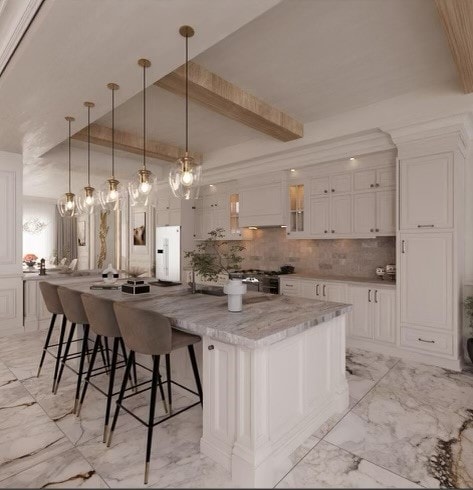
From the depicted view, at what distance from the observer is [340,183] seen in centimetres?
440

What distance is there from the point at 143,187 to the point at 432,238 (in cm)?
299

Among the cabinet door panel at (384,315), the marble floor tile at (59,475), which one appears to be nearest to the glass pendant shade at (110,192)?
the marble floor tile at (59,475)

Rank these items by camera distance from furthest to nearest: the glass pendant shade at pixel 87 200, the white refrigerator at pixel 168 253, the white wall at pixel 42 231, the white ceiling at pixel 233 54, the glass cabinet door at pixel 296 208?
the white wall at pixel 42 231
the white refrigerator at pixel 168 253
the glass cabinet door at pixel 296 208
the glass pendant shade at pixel 87 200
the white ceiling at pixel 233 54

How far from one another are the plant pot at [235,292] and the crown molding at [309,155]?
287 cm

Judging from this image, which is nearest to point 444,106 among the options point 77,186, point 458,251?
point 458,251

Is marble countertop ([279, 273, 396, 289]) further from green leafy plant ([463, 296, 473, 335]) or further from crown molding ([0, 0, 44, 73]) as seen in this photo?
crown molding ([0, 0, 44, 73])

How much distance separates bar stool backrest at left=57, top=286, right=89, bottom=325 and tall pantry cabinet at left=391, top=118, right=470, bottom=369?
327cm

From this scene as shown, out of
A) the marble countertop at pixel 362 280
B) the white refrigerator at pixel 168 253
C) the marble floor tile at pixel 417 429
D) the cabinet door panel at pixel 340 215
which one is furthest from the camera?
the white refrigerator at pixel 168 253

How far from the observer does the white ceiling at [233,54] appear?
201 centimetres

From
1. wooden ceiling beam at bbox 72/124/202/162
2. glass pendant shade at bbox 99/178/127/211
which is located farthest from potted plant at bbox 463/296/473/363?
wooden ceiling beam at bbox 72/124/202/162

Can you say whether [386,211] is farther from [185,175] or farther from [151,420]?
[151,420]

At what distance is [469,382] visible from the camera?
305cm

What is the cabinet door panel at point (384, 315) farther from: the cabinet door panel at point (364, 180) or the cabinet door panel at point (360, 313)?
the cabinet door panel at point (364, 180)

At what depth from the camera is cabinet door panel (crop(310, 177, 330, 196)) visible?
4531 millimetres
